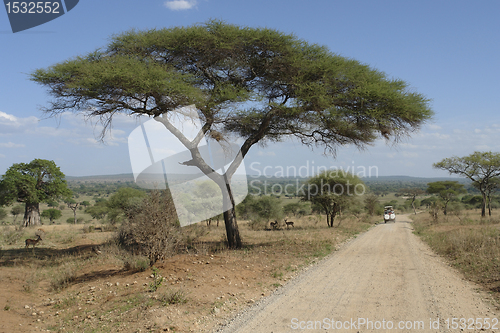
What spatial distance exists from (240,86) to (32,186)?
21.0 m

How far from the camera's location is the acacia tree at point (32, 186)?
23562 millimetres

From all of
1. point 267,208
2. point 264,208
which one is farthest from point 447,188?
point 264,208

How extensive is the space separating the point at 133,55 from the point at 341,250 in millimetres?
10120

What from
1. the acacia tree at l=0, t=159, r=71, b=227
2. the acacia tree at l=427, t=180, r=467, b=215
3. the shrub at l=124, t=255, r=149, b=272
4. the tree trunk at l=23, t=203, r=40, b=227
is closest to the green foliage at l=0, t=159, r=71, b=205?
the acacia tree at l=0, t=159, r=71, b=227

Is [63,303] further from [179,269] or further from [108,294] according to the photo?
[179,269]

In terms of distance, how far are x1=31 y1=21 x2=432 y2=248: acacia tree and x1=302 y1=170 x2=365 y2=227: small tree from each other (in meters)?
11.5

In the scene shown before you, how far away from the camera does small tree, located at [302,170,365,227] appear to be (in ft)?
76.1

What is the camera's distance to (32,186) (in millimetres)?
23844

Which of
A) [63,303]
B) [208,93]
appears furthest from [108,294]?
[208,93]

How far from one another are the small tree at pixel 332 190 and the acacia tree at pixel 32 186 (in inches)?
804

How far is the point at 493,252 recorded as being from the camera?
27.8ft

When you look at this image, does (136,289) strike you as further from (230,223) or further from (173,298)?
(230,223)

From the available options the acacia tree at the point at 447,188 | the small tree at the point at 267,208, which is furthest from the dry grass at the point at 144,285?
the acacia tree at the point at 447,188

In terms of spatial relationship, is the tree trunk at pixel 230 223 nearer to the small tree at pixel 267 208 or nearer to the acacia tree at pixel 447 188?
the small tree at pixel 267 208
